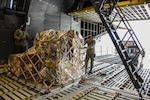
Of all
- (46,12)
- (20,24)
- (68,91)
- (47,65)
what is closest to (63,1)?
(46,12)

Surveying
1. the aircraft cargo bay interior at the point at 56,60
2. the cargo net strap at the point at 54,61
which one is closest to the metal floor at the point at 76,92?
the aircraft cargo bay interior at the point at 56,60

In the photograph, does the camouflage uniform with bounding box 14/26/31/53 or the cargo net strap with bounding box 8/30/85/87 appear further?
the camouflage uniform with bounding box 14/26/31/53

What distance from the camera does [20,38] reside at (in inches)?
311

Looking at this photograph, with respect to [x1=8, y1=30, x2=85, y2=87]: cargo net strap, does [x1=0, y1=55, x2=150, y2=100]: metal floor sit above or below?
below

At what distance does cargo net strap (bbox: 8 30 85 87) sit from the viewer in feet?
16.3

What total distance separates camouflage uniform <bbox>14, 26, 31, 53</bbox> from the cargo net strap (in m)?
2.08

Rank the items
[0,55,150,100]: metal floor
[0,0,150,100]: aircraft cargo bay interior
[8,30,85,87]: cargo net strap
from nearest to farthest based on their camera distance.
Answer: [0,55,150,100]: metal floor < [0,0,150,100]: aircraft cargo bay interior < [8,30,85,87]: cargo net strap

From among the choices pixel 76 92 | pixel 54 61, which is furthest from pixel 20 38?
pixel 76 92

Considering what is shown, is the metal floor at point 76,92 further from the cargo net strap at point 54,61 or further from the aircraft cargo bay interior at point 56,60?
the cargo net strap at point 54,61

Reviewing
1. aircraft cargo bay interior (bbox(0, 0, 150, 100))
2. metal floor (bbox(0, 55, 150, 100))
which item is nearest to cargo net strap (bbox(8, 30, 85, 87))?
aircraft cargo bay interior (bbox(0, 0, 150, 100))

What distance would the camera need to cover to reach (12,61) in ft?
20.4

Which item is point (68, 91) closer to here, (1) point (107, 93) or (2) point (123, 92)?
(1) point (107, 93)

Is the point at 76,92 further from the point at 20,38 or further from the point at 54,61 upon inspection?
the point at 20,38

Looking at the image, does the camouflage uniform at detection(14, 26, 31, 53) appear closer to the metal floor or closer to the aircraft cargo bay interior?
the aircraft cargo bay interior
